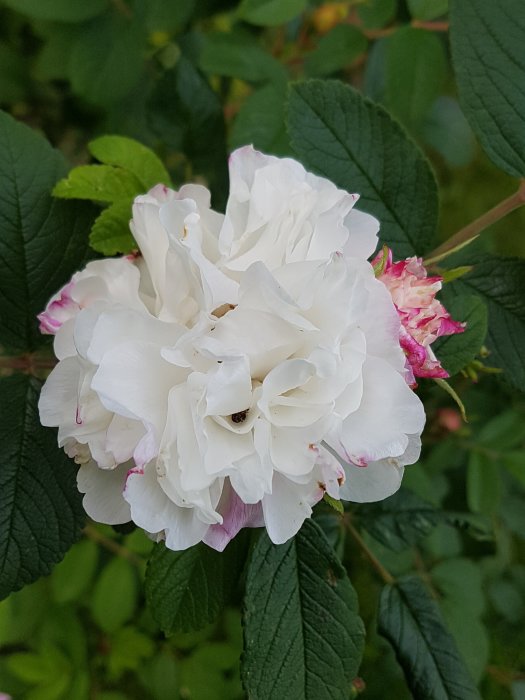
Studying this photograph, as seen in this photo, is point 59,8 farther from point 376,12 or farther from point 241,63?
point 376,12

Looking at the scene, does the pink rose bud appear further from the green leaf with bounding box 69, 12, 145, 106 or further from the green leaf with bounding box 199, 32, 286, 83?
the green leaf with bounding box 69, 12, 145, 106

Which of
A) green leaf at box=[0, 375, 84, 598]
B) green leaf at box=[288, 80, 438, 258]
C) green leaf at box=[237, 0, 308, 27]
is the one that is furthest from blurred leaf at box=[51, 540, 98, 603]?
green leaf at box=[237, 0, 308, 27]

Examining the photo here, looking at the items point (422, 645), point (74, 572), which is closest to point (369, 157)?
point (422, 645)

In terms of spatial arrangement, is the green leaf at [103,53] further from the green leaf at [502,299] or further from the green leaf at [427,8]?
the green leaf at [502,299]

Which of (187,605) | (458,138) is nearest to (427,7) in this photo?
(458,138)

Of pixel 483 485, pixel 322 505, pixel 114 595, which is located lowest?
pixel 114 595

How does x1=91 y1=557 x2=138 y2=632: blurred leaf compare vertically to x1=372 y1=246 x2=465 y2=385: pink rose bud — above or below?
below

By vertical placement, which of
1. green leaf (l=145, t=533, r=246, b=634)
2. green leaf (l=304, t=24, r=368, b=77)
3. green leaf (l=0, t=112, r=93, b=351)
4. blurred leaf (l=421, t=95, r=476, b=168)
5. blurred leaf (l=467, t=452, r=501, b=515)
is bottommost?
blurred leaf (l=467, t=452, r=501, b=515)
